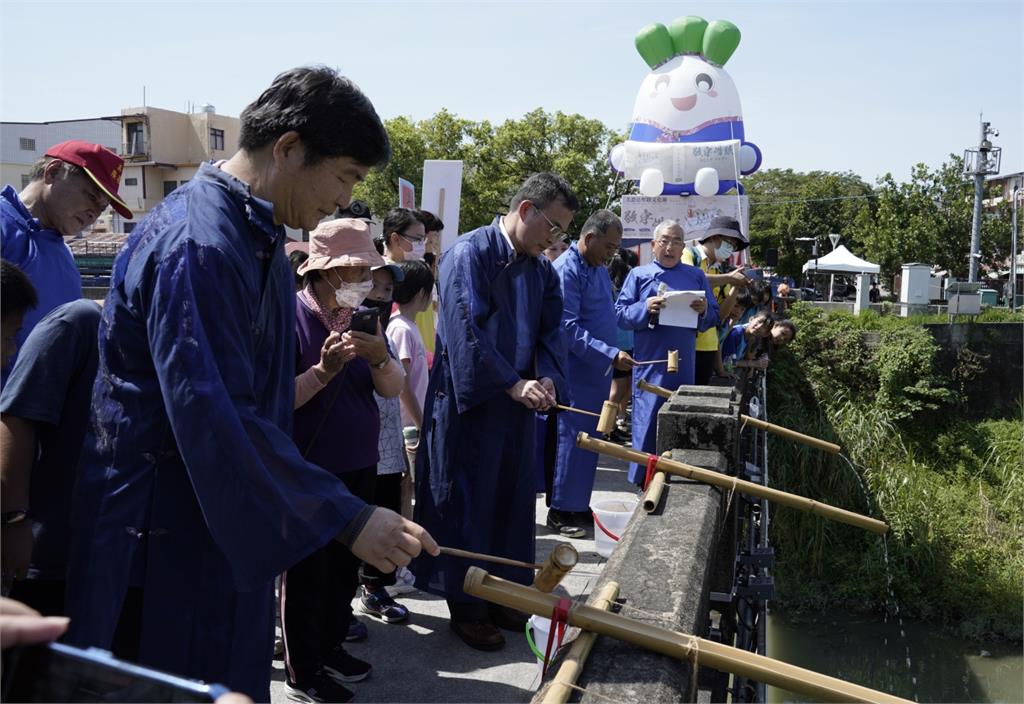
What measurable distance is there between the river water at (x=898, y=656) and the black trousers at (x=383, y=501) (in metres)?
6.48

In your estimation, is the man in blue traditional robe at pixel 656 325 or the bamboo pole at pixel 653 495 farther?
the man in blue traditional robe at pixel 656 325

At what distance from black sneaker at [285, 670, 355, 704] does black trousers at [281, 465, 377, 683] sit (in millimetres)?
25

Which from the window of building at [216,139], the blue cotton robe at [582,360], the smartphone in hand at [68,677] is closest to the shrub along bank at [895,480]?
the blue cotton robe at [582,360]

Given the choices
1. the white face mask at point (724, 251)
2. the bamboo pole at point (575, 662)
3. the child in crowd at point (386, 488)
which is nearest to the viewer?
the bamboo pole at point (575, 662)

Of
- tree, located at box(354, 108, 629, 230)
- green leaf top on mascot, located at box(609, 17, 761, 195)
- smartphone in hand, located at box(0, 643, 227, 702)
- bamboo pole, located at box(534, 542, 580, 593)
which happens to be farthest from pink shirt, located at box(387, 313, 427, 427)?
tree, located at box(354, 108, 629, 230)

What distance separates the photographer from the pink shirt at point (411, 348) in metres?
4.32

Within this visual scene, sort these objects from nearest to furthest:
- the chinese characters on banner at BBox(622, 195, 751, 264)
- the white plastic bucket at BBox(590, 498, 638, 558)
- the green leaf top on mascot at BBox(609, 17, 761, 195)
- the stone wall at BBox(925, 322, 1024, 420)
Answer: the white plastic bucket at BBox(590, 498, 638, 558) < the chinese characters on banner at BBox(622, 195, 751, 264) < the green leaf top on mascot at BBox(609, 17, 761, 195) < the stone wall at BBox(925, 322, 1024, 420)

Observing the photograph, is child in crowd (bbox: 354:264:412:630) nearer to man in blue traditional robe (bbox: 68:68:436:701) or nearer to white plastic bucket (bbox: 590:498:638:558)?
white plastic bucket (bbox: 590:498:638:558)

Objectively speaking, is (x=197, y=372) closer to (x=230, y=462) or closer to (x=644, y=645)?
(x=230, y=462)

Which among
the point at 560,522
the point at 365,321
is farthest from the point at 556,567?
the point at 560,522

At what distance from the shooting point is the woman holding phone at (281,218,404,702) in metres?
3.05

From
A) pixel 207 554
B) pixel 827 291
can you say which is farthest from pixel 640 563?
pixel 827 291

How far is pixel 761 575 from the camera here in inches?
169

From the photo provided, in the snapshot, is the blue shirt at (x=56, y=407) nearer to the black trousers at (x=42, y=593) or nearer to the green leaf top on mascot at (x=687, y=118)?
the black trousers at (x=42, y=593)
